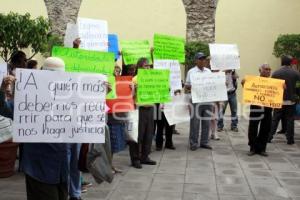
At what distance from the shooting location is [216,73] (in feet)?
30.5

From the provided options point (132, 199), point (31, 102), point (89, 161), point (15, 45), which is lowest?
point (132, 199)

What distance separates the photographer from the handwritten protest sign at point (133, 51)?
8.19 metres

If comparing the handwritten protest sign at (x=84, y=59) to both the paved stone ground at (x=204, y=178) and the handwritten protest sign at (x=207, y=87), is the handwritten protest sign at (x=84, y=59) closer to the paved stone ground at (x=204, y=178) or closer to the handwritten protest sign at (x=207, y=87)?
the paved stone ground at (x=204, y=178)

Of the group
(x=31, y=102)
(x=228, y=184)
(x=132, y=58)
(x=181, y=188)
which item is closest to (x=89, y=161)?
(x=31, y=102)

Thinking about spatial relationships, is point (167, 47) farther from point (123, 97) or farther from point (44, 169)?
point (44, 169)

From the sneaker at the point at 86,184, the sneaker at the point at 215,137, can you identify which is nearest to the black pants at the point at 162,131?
the sneaker at the point at 215,137

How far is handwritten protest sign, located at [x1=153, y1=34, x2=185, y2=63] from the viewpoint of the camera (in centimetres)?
893

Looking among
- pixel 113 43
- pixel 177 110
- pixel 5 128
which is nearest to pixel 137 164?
pixel 177 110

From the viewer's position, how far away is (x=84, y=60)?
5.35 meters

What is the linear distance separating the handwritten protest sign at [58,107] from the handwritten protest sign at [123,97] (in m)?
2.62

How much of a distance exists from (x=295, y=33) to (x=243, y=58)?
70.6 inches

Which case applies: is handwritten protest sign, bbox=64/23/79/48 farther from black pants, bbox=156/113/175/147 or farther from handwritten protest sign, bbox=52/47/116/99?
black pants, bbox=156/113/175/147

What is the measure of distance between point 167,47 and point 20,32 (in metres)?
2.82

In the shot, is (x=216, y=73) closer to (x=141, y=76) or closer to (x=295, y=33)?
(x=141, y=76)
